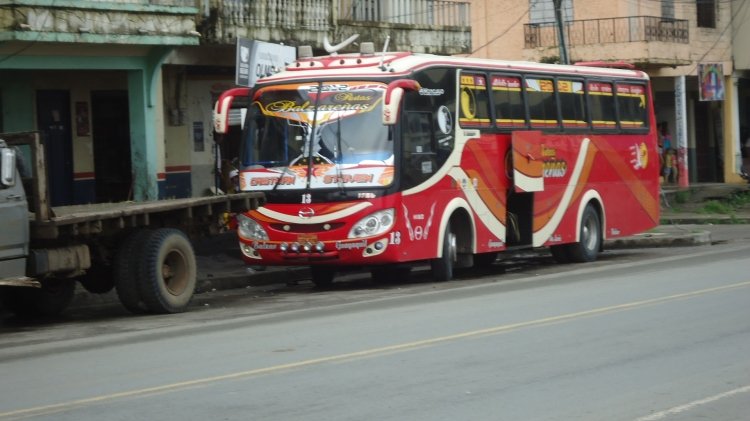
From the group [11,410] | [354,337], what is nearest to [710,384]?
[354,337]

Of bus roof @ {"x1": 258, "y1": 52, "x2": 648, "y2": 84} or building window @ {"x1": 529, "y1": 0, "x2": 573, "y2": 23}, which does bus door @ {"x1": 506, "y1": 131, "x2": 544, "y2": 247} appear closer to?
bus roof @ {"x1": 258, "y1": 52, "x2": 648, "y2": 84}

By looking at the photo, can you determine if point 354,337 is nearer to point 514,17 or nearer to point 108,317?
point 108,317

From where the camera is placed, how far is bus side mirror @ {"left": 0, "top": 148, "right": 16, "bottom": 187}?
13211mm

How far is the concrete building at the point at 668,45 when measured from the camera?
36812mm

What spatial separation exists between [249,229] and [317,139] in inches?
64.4

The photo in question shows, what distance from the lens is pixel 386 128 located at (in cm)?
1739

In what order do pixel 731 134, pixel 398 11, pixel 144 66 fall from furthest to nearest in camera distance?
1. pixel 731 134
2. pixel 398 11
3. pixel 144 66

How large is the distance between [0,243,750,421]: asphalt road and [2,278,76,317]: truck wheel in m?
0.26

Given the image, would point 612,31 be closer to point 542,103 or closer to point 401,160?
point 542,103

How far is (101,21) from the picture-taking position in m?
19.8

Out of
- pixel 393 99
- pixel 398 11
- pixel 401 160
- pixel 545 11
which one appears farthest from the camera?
pixel 545 11

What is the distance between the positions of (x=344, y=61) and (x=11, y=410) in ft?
34.7

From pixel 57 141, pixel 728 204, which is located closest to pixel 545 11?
pixel 728 204

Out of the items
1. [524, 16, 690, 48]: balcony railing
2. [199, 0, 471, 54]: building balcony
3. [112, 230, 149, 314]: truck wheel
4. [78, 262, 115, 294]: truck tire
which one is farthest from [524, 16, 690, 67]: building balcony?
[112, 230, 149, 314]: truck wheel
